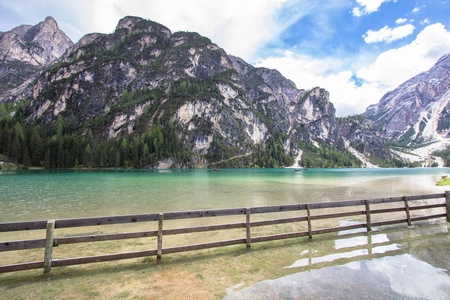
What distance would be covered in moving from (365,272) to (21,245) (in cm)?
1152

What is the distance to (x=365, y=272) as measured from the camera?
7.32 meters

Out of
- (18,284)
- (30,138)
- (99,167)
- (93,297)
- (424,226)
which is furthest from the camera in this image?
(99,167)

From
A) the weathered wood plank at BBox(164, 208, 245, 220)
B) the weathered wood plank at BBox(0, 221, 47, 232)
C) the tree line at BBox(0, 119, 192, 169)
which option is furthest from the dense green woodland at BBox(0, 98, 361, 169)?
the weathered wood plank at BBox(164, 208, 245, 220)

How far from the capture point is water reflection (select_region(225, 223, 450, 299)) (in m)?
6.07

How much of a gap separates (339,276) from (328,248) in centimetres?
299

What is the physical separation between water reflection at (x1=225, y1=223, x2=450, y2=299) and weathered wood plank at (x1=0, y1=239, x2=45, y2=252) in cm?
645

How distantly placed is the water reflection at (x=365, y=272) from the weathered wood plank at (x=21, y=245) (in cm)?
645

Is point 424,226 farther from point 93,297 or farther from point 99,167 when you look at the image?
point 99,167

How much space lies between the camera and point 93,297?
6.07 m

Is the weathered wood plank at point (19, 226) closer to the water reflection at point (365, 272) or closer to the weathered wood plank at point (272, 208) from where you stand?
the water reflection at point (365, 272)

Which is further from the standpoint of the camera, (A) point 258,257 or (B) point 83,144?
(B) point 83,144

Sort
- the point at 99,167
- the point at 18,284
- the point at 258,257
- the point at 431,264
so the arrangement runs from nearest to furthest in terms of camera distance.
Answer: the point at 18,284
the point at 431,264
the point at 258,257
the point at 99,167

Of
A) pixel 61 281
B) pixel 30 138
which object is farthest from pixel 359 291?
pixel 30 138

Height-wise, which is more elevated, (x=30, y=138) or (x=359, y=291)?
(x=30, y=138)
